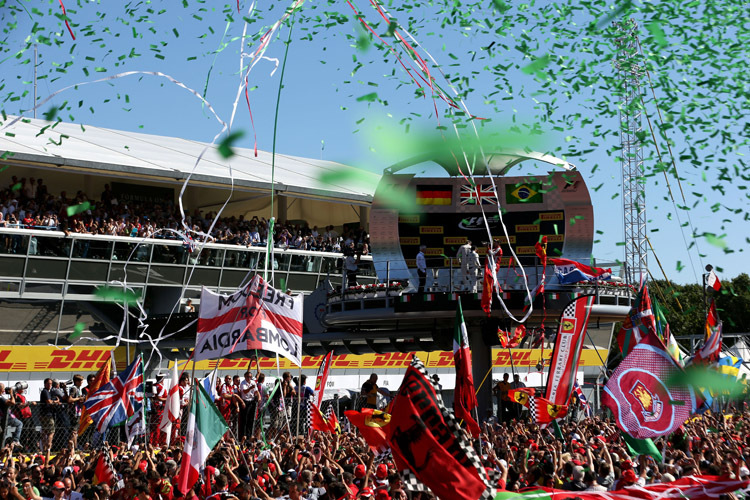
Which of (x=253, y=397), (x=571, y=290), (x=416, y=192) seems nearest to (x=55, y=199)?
(x=416, y=192)

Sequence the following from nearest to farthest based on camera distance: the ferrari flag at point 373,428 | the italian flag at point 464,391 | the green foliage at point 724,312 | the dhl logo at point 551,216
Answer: the ferrari flag at point 373,428, the italian flag at point 464,391, the dhl logo at point 551,216, the green foliage at point 724,312

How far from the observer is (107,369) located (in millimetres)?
18531

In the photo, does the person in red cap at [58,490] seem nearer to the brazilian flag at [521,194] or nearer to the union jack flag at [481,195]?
the union jack flag at [481,195]

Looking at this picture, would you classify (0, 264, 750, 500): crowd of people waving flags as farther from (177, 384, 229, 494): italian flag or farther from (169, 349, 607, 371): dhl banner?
(169, 349, 607, 371): dhl banner

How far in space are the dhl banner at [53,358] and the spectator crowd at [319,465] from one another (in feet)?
28.3

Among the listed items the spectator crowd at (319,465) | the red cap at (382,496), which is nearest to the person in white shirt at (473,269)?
the spectator crowd at (319,465)

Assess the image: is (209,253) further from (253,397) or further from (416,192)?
(253,397)

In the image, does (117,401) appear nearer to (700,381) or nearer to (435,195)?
(700,381)

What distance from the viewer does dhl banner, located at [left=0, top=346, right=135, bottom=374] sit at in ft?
91.9

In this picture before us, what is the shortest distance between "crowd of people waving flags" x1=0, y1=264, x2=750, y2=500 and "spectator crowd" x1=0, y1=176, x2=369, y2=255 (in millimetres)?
15136

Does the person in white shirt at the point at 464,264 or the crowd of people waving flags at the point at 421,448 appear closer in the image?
the crowd of people waving flags at the point at 421,448

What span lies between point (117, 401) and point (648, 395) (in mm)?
10047

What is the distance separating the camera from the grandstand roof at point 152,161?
3472 cm

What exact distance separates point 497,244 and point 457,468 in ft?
59.3
